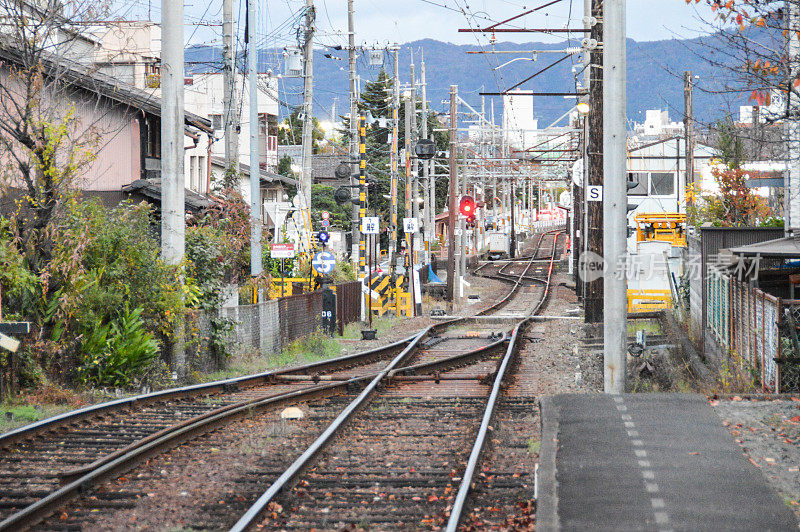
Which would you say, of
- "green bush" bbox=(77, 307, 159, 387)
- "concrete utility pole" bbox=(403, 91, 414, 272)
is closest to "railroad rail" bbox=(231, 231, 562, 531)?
"green bush" bbox=(77, 307, 159, 387)

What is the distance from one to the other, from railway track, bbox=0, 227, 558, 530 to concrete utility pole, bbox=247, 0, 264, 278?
380 centimetres

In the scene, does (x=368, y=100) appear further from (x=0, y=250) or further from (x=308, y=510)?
(x=308, y=510)

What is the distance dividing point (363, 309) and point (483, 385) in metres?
15.0

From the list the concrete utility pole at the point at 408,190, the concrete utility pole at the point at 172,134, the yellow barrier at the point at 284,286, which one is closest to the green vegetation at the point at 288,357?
the yellow barrier at the point at 284,286

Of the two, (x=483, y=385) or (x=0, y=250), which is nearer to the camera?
(x=0, y=250)

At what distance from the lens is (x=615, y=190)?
12.0 m

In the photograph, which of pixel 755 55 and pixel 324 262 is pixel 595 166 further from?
pixel 755 55

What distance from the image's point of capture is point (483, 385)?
622 inches

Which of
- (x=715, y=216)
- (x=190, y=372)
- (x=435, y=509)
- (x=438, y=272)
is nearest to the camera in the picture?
(x=435, y=509)

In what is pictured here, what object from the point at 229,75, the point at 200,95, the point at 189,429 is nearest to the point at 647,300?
the point at 229,75

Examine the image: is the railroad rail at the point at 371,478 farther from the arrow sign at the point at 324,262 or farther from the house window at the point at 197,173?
the house window at the point at 197,173

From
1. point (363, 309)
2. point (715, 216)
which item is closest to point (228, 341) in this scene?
point (363, 309)

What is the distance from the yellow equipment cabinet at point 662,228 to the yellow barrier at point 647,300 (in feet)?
28.3

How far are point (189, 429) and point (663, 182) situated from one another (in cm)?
5804
